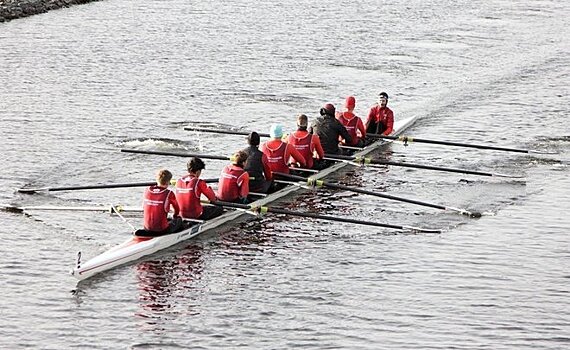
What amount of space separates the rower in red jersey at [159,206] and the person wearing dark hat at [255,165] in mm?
3043

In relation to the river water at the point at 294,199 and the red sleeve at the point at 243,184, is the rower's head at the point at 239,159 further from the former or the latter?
the river water at the point at 294,199

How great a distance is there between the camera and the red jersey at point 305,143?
27922 mm

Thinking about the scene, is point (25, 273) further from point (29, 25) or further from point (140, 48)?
point (29, 25)

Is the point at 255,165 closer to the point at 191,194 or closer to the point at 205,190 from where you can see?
the point at 205,190

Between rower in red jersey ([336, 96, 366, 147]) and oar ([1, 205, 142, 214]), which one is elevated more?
rower in red jersey ([336, 96, 366, 147])

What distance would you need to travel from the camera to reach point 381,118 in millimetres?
32750

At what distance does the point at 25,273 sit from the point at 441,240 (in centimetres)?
900

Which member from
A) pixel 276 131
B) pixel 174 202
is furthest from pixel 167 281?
pixel 276 131

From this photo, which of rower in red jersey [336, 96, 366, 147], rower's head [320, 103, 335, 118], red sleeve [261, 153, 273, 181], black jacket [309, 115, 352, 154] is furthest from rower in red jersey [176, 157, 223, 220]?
rower in red jersey [336, 96, 366, 147]

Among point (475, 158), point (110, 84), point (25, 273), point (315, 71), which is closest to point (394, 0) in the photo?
point (315, 71)

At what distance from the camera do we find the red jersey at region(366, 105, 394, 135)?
32625 millimetres

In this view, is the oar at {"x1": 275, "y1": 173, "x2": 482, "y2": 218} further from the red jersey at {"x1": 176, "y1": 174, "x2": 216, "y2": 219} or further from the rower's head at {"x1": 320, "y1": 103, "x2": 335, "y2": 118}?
the rower's head at {"x1": 320, "y1": 103, "x2": 335, "y2": 118}

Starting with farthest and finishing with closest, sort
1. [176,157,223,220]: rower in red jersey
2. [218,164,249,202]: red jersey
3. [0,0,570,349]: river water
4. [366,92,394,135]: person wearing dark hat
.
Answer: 1. [366,92,394,135]: person wearing dark hat
2. [218,164,249,202]: red jersey
3. [176,157,223,220]: rower in red jersey
4. [0,0,570,349]: river water

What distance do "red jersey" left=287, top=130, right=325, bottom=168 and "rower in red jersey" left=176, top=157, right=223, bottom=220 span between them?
14.4 ft
